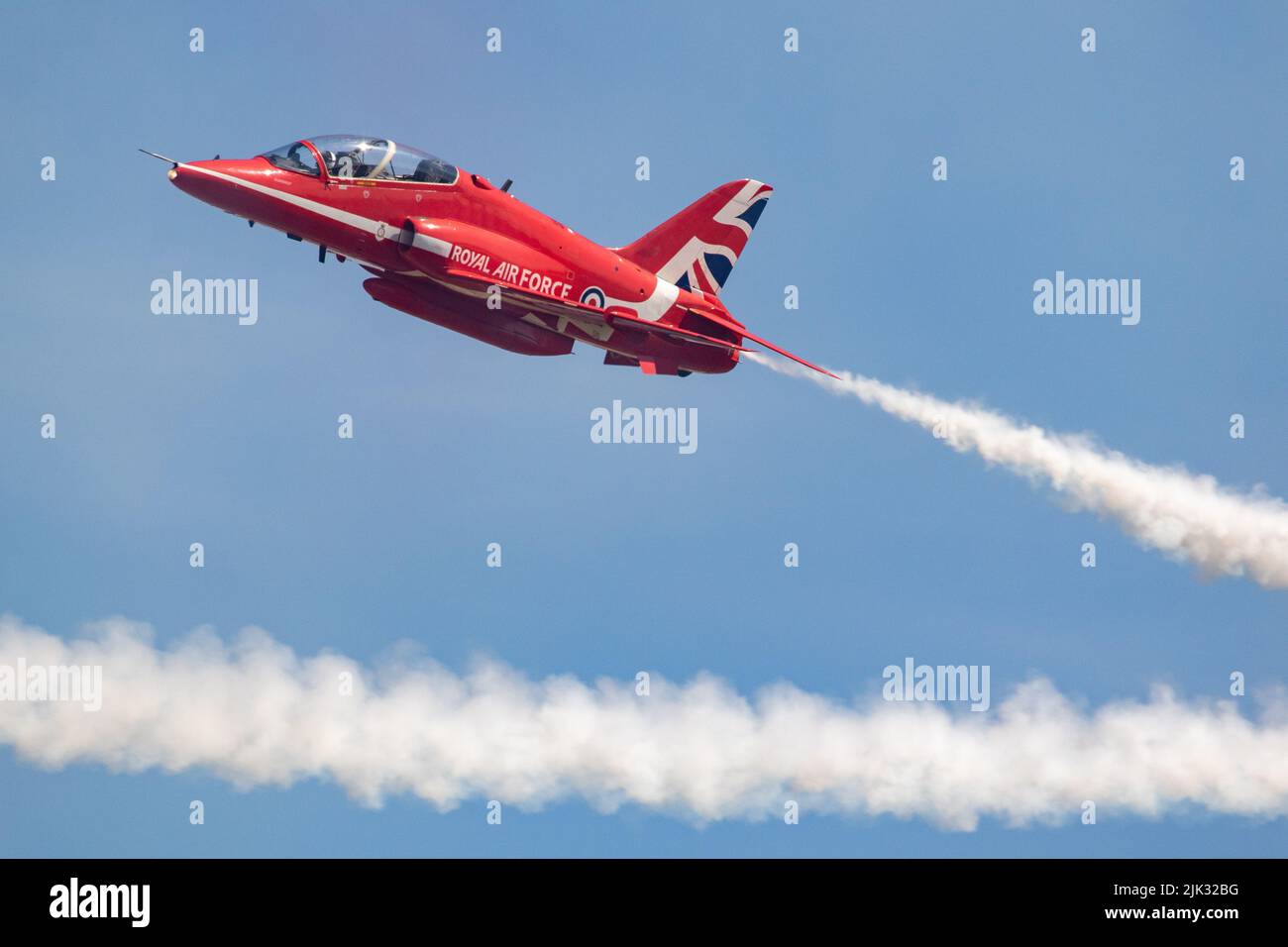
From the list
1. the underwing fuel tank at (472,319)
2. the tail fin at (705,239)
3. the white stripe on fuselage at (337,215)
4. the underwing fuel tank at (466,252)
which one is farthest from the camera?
the tail fin at (705,239)

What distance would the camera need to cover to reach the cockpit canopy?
157 ft

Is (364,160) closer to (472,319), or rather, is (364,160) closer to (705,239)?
(472,319)

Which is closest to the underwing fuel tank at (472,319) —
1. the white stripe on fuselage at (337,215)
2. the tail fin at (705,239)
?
the white stripe on fuselage at (337,215)

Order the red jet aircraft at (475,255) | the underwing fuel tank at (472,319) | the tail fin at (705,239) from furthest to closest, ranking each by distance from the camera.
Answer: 1. the tail fin at (705,239)
2. the underwing fuel tank at (472,319)
3. the red jet aircraft at (475,255)

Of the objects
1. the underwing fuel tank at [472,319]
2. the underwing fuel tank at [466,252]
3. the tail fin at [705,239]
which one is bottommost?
A: the underwing fuel tank at [472,319]

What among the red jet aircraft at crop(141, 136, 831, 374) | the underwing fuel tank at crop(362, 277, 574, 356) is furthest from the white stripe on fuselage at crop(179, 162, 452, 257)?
the underwing fuel tank at crop(362, 277, 574, 356)

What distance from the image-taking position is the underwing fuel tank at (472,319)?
49875 mm

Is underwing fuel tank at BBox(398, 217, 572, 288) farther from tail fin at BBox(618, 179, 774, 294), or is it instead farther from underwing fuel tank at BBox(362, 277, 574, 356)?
tail fin at BBox(618, 179, 774, 294)

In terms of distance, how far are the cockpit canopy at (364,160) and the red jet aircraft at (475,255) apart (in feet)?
0.11

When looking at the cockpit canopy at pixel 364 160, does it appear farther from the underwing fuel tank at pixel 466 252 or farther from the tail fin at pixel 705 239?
the tail fin at pixel 705 239

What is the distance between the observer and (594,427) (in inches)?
2202

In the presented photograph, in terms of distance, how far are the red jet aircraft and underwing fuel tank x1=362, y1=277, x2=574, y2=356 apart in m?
0.03

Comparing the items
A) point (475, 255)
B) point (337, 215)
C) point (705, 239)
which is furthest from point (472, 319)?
point (705, 239)
